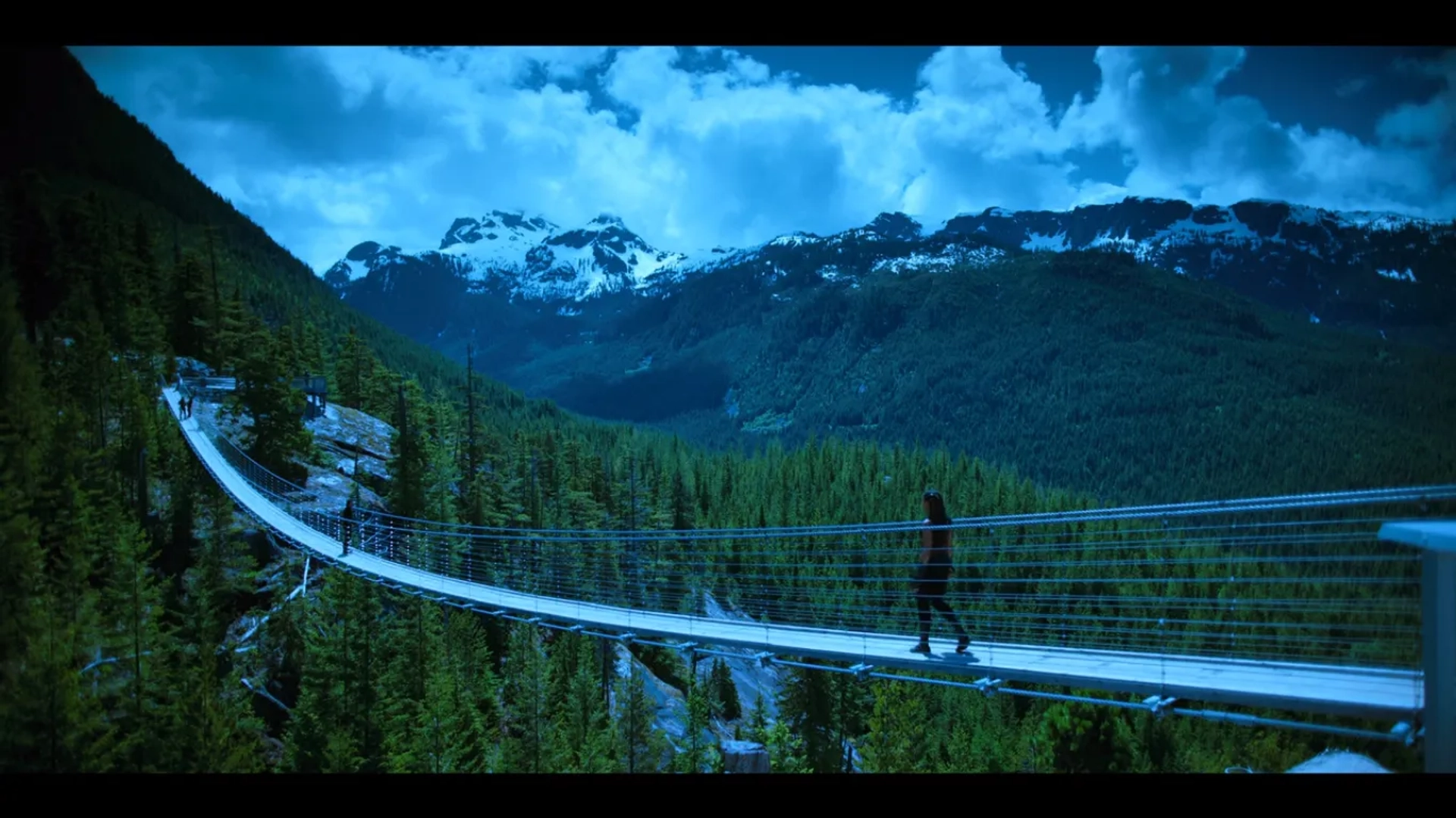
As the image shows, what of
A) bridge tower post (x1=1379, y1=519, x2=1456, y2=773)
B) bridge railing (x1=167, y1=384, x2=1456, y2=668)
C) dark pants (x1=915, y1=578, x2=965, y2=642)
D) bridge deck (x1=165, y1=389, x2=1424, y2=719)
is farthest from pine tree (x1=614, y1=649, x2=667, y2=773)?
bridge tower post (x1=1379, y1=519, x2=1456, y2=773)

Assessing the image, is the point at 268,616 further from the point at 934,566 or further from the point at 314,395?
the point at 934,566

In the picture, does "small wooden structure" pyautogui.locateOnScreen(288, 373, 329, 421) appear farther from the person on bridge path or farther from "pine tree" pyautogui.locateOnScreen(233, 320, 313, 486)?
the person on bridge path

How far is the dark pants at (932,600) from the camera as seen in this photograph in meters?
4.02

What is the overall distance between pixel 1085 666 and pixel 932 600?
728 mm

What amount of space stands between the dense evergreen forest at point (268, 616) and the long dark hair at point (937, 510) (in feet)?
1.52

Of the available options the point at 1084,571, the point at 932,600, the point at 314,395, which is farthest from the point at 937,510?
the point at 1084,571

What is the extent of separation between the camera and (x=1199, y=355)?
4355 inches

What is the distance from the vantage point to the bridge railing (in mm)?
2916

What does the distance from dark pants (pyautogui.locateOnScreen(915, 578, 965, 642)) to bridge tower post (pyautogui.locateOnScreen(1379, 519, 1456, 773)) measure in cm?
172

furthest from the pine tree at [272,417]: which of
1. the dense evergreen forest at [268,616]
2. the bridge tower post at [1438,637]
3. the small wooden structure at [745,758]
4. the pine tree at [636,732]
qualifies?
the bridge tower post at [1438,637]

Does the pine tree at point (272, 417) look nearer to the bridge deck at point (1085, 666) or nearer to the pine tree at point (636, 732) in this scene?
the pine tree at point (636, 732)

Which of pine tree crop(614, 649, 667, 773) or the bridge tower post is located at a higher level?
the bridge tower post
